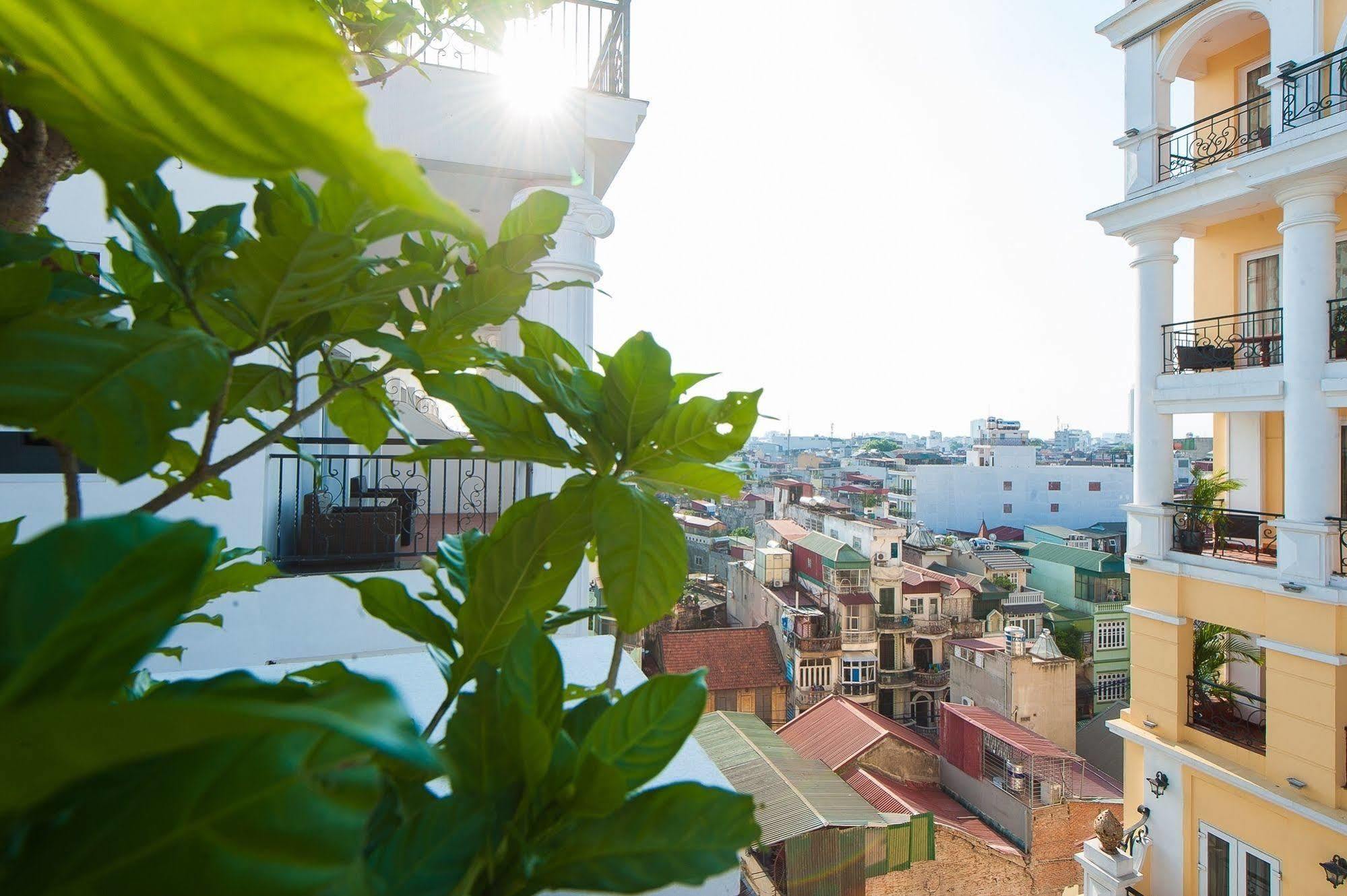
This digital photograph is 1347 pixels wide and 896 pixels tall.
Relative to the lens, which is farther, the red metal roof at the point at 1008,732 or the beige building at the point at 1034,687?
the beige building at the point at 1034,687

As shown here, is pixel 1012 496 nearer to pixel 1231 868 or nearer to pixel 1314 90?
pixel 1231 868

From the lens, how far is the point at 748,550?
21.7m

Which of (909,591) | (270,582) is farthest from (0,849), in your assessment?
(909,591)

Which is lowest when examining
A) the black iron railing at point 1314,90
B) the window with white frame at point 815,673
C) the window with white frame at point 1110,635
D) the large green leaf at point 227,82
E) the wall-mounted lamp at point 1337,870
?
the window with white frame at point 815,673

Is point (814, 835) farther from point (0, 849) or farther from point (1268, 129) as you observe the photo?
point (0, 849)

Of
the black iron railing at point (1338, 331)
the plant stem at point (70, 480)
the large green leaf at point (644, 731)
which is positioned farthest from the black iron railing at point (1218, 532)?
the plant stem at point (70, 480)

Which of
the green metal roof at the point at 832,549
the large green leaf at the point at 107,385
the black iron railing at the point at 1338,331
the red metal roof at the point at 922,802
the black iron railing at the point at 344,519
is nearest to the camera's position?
the large green leaf at the point at 107,385

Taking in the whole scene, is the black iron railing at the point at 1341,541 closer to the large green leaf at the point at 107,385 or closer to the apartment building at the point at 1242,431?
the apartment building at the point at 1242,431

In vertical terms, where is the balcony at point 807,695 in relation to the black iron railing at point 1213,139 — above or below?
below

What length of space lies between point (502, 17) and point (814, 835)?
8304 millimetres

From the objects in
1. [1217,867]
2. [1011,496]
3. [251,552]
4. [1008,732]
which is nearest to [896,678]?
[1008,732]

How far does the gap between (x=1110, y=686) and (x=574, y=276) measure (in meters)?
18.7

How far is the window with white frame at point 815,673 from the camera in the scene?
1588 centimetres

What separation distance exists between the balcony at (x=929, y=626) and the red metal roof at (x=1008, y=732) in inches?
184
